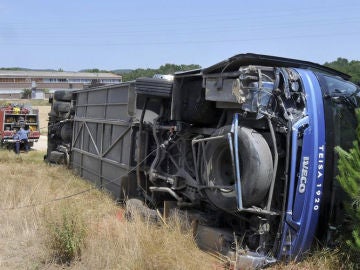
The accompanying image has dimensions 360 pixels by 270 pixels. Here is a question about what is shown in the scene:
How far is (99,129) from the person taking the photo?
10.9 meters

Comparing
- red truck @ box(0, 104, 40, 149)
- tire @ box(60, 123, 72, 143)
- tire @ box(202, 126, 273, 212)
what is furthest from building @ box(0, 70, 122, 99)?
tire @ box(202, 126, 273, 212)

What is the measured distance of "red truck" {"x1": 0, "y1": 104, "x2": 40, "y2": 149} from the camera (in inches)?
952

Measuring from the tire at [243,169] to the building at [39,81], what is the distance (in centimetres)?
9836

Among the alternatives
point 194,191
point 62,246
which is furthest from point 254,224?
point 62,246

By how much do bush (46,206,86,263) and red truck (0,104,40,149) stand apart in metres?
19.0

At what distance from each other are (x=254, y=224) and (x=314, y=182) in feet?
2.69

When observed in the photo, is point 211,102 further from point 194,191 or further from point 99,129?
point 99,129

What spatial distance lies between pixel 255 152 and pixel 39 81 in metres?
A: 113

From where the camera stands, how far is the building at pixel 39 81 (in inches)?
4138

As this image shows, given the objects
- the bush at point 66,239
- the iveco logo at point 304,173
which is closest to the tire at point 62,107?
the bush at point 66,239

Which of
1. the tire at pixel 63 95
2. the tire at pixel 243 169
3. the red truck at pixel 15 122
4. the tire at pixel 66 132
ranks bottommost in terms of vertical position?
the red truck at pixel 15 122

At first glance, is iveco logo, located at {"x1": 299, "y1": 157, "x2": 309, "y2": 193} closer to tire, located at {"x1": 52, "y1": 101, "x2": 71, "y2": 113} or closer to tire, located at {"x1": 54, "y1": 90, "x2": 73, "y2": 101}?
tire, located at {"x1": 54, "y1": 90, "x2": 73, "y2": 101}

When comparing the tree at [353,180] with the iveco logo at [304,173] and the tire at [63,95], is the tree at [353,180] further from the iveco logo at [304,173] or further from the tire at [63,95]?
the tire at [63,95]

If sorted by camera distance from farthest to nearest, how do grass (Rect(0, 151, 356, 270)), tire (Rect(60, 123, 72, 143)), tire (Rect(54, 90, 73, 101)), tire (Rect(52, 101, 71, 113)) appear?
tire (Rect(52, 101, 71, 113))
tire (Rect(54, 90, 73, 101))
tire (Rect(60, 123, 72, 143))
grass (Rect(0, 151, 356, 270))
